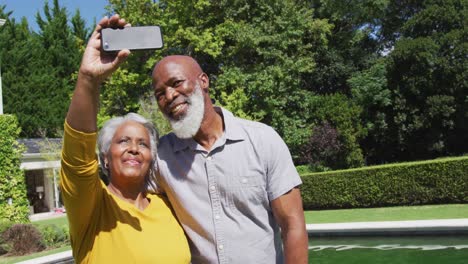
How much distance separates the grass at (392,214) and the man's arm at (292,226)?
9867mm

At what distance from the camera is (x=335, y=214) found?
1400 centimetres

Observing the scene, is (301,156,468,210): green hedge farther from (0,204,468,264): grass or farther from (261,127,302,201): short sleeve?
(261,127,302,201): short sleeve

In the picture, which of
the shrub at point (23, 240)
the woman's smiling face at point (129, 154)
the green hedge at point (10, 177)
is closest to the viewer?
the woman's smiling face at point (129, 154)

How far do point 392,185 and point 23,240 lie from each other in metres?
9.64

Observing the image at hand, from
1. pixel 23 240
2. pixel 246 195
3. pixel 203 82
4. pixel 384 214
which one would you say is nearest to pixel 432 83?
pixel 384 214

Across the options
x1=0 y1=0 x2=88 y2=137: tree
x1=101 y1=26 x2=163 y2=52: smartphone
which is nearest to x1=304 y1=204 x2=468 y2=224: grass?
x1=101 y1=26 x2=163 y2=52: smartphone

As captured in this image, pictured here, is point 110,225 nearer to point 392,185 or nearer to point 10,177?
point 392,185

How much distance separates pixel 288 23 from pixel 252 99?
12.0 ft

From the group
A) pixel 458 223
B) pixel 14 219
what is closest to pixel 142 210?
pixel 458 223

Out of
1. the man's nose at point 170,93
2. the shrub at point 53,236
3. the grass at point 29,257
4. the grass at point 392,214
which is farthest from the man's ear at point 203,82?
the shrub at point 53,236

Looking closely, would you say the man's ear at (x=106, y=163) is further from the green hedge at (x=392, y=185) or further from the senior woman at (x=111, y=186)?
the green hedge at (x=392, y=185)

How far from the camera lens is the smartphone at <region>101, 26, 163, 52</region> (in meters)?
1.94

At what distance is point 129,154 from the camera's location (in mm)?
2484

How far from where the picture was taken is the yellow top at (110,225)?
209 centimetres
